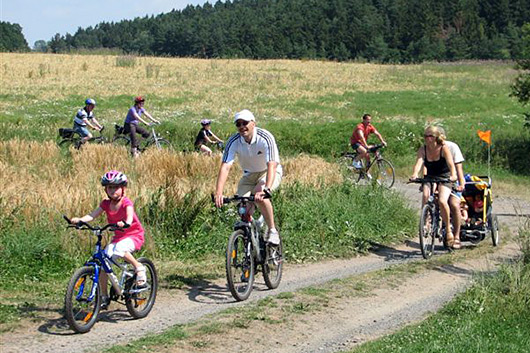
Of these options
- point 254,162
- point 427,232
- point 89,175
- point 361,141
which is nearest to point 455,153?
point 427,232

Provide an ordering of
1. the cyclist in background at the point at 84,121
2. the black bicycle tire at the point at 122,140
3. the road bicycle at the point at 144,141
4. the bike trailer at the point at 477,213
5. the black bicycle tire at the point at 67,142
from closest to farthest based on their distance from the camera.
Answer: the bike trailer at the point at 477,213 → the black bicycle tire at the point at 67,142 → the cyclist in background at the point at 84,121 → the road bicycle at the point at 144,141 → the black bicycle tire at the point at 122,140

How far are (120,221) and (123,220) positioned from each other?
80 millimetres

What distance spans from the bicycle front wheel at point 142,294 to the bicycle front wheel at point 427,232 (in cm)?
522

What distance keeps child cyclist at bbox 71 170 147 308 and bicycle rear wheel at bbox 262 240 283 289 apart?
6.12ft

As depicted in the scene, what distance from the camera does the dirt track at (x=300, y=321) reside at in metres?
7.55

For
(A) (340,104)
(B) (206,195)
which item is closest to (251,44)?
(A) (340,104)

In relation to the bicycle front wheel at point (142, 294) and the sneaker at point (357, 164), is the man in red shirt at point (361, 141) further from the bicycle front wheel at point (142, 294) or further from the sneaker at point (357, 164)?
the bicycle front wheel at point (142, 294)

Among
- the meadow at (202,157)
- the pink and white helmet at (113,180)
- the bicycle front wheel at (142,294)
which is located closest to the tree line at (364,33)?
the meadow at (202,157)

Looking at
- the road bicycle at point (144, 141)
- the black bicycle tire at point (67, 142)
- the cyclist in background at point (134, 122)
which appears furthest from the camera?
the road bicycle at point (144, 141)

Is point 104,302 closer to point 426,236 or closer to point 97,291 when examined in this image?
point 97,291

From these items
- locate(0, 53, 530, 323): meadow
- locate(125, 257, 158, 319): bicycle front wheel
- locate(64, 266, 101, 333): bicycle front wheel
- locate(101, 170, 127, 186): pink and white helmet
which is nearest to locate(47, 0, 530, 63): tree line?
locate(0, 53, 530, 323): meadow

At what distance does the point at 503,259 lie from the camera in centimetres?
1284

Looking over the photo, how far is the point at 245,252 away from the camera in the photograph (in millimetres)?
9414

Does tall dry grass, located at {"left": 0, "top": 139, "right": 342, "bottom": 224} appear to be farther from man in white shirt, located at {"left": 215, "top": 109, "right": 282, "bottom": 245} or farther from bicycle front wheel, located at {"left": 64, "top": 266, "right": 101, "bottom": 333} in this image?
bicycle front wheel, located at {"left": 64, "top": 266, "right": 101, "bottom": 333}
